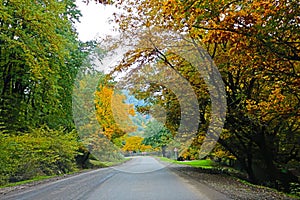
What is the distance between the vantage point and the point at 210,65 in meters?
12.3

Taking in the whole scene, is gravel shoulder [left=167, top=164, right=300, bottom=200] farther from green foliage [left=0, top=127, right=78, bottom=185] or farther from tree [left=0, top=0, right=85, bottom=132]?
tree [left=0, top=0, right=85, bottom=132]

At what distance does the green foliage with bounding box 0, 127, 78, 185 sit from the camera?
12.9 meters

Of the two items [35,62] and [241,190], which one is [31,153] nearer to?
[35,62]

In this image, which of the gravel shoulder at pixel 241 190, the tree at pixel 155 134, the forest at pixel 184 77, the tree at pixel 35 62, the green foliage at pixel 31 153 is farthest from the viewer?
the tree at pixel 155 134

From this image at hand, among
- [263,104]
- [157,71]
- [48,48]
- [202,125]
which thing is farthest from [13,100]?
[263,104]

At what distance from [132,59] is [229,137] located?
6467 millimetres

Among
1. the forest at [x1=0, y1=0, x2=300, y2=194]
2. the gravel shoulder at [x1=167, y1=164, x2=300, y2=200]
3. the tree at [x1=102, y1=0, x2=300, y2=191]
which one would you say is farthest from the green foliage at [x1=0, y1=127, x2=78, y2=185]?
the gravel shoulder at [x1=167, y1=164, x2=300, y2=200]

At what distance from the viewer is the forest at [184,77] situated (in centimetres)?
726

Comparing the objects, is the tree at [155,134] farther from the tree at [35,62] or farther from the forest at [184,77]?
the tree at [35,62]

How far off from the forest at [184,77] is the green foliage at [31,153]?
61 mm

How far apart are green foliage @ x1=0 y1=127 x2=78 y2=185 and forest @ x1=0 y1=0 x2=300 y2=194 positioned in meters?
0.06

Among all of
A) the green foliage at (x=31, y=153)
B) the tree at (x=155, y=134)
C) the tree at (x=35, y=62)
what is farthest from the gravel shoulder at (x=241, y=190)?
the tree at (x=155, y=134)

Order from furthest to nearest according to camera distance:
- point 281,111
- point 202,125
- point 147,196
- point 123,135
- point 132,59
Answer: point 123,135 < point 202,125 < point 132,59 < point 281,111 < point 147,196

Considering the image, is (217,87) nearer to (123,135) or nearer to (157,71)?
(157,71)
